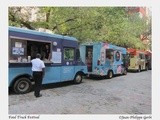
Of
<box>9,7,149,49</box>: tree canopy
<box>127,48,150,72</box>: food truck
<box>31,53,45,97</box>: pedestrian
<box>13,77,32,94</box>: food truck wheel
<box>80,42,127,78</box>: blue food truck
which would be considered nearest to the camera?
<box>31,53,45,97</box>: pedestrian

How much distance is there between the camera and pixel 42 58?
9898 millimetres

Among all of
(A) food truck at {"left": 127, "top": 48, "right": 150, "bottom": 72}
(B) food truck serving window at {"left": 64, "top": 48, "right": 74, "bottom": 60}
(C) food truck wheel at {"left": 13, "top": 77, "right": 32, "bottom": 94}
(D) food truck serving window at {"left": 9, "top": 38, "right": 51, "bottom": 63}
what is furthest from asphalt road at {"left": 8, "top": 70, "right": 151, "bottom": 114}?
(A) food truck at {"left": 127, "top": 48, "right": 150, "bottom": 72}

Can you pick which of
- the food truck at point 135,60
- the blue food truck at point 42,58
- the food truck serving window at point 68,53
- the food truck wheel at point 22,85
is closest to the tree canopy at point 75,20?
the blue food truck at point 42,58

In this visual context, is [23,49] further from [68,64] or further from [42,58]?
[68,64]

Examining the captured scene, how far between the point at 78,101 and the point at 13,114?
2.42 metres

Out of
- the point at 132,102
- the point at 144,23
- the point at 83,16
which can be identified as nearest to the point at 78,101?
the point at 132,102

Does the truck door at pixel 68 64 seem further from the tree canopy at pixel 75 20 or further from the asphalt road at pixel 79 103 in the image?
the tree canopy at pixel 75 20

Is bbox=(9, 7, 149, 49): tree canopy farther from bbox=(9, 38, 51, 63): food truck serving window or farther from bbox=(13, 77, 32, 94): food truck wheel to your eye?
bbox=(13, 77, 32, 94): food truck wheel

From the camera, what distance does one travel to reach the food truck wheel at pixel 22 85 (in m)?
8.53

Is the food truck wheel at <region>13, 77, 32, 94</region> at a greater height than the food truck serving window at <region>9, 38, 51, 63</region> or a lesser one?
lesser

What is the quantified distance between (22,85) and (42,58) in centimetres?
163

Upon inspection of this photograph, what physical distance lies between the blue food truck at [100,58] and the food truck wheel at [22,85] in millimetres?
6038

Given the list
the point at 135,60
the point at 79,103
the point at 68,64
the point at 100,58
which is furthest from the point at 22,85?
the point at 135,60

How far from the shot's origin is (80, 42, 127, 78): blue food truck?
14148mm
